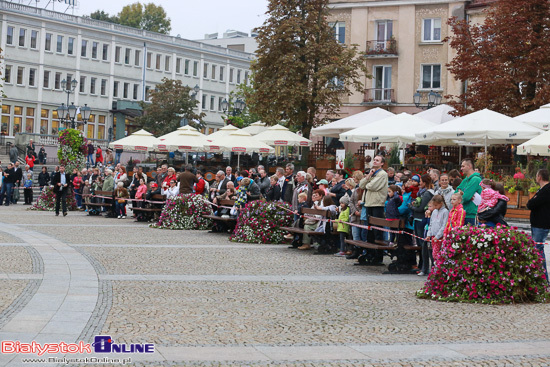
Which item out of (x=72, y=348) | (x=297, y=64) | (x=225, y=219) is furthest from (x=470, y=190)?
(x=297, y=64)

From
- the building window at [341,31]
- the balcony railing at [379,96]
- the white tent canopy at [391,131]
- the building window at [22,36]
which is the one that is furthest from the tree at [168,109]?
the white tent canopy at [391,131]

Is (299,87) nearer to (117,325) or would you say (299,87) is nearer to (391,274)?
(391,274)

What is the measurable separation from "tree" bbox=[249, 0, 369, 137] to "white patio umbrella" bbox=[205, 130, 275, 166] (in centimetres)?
403

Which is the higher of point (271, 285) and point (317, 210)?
point (317, 210)

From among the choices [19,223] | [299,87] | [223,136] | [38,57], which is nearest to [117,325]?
[19,223]

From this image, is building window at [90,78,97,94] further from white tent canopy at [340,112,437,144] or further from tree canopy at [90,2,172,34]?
white tent canopy at [340,112,437,144]

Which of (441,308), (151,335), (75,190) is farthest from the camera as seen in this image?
(75,190)

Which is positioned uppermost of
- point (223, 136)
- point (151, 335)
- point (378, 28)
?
point (378, 28)

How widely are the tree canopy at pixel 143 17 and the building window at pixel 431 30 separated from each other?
59778 millimetres

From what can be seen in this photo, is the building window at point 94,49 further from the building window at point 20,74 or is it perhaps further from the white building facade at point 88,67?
the building window at point 20,74

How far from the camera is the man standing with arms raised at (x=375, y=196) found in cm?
1562

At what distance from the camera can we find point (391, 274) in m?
14.6

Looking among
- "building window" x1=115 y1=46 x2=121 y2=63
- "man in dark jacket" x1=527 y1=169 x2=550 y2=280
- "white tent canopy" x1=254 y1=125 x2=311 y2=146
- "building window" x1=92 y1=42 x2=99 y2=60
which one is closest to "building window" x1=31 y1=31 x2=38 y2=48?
"building window" x1=92 y1=42 x2=99 y2=60

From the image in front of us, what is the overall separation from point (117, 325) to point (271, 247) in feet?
32.4
